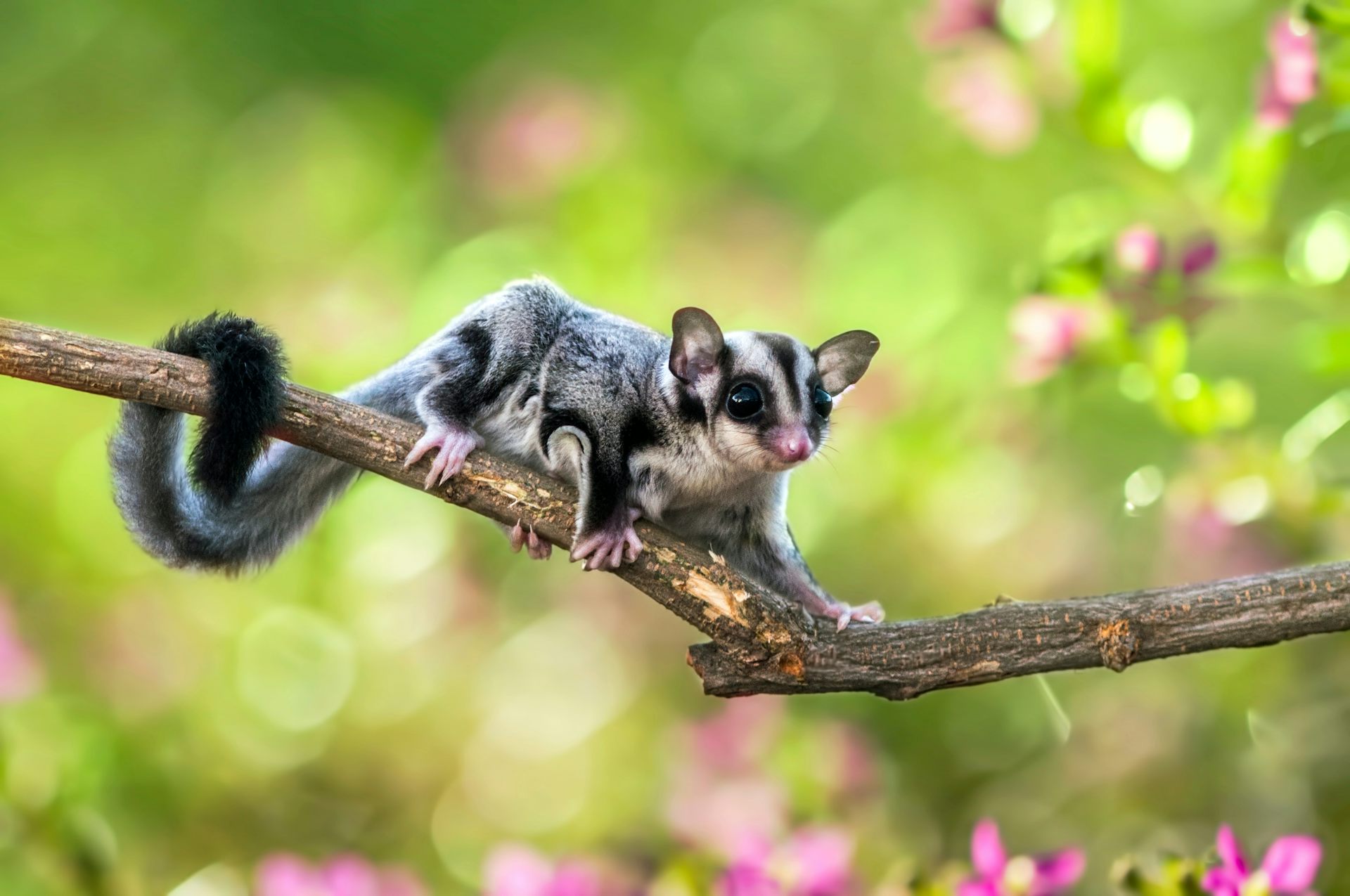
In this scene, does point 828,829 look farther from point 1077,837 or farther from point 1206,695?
point 1206,695

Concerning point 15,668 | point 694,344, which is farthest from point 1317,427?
point 15,668

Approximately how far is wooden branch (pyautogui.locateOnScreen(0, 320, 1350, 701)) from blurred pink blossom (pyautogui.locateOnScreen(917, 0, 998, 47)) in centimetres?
100

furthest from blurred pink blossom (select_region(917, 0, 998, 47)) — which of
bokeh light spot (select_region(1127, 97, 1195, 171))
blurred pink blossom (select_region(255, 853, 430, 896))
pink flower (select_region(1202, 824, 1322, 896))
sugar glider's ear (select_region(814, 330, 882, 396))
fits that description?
blurred pink blossom (select_region(255, 853, 430, 896))

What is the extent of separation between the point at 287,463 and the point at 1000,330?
6.82 ft

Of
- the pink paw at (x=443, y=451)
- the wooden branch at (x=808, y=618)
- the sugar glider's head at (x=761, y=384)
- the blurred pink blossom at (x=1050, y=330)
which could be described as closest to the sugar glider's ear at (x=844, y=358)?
the sugar glider's head at (x=761, y=384)

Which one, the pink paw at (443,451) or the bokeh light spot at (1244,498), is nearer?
the pink paw at (443,451)

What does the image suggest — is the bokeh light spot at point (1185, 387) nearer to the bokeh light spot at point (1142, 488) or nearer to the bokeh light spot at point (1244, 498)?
the bokeh light spot at point (1142, 488)

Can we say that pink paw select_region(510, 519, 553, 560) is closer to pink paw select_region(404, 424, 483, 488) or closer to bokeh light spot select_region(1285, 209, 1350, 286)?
pink paw select_region(404, 424, 483, 488)

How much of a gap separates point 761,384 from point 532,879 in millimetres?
853

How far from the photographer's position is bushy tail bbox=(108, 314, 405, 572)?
157cm

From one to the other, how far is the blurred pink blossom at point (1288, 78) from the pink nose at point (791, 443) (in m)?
0.84

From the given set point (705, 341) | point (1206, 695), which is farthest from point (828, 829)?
point (1206, 695)

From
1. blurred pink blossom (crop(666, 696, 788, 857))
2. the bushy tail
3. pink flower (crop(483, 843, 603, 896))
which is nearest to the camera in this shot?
the bushy tail

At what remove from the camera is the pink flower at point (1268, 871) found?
1470 millimetres
